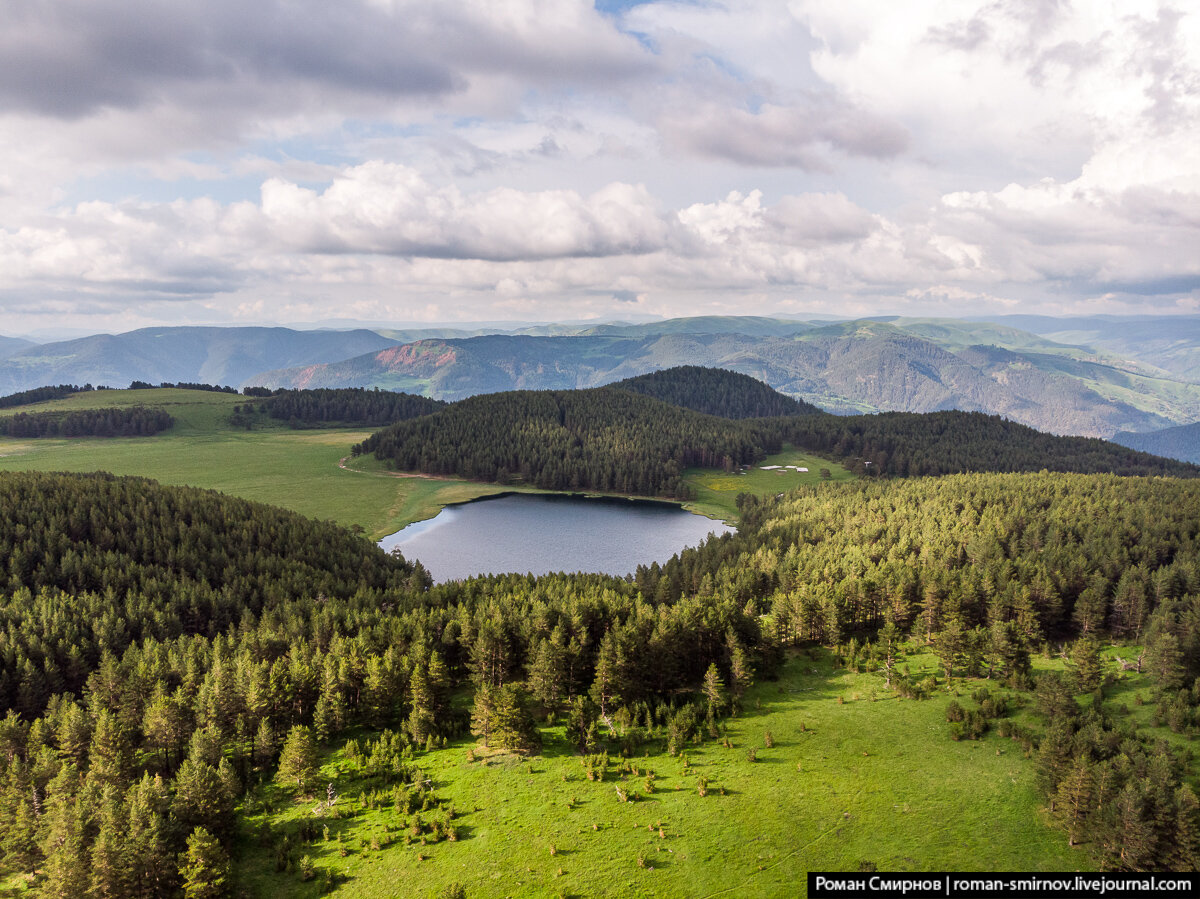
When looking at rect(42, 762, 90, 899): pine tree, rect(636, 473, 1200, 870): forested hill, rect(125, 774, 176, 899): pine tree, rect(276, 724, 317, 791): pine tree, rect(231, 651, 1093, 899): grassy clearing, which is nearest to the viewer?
rect(42, 762, 90, 899): pine tree

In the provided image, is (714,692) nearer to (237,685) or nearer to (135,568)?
(237,685)

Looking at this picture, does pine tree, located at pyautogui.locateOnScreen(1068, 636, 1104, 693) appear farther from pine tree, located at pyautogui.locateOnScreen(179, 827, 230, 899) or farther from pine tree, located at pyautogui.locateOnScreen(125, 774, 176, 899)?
pine tree, located at pyautogui.locateOnScreen(125, 774, 176, 899)

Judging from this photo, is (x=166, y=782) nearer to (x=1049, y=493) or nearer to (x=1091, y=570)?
(x=1091, y=570)

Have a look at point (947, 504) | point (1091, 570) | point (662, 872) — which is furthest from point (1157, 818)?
point (947, 504)

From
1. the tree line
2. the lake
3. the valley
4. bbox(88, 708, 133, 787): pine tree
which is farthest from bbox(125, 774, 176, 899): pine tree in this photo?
the lake

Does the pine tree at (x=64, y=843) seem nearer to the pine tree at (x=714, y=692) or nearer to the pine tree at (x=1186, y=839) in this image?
the pine tree at (x=714, y=692)

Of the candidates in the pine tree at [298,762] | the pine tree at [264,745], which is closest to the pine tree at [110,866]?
the pine tree at [298,762]

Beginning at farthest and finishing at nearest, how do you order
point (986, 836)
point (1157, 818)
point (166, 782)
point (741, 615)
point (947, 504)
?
1. point (947, 504)
2. point (741, 615)
3. point (166, 782)
4. point (986, 836)
5. point (1157, 818)
